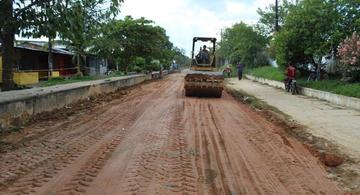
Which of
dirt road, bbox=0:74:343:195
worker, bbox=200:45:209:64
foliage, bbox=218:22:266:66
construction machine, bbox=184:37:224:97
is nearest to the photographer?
dirt road, bbox=0:74:343:195

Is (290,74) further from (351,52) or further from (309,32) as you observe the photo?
(351,52)

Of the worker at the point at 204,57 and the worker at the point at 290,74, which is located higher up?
the worker at the point at 204,57

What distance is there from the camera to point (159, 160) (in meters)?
8.55

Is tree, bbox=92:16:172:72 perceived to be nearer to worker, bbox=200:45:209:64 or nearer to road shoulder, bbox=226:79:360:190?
worker, bbox=200:45:209:64

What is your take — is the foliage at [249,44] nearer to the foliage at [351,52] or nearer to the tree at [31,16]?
the foliage at [351,52]

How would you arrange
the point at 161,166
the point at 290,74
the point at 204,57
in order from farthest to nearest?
the point at 290,74 → the point at 204,57 → the point at 161,166

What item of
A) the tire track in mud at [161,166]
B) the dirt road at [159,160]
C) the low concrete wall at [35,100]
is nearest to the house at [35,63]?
the low concrete wall at [35,100]

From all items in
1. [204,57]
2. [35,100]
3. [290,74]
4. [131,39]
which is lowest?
[35,100]

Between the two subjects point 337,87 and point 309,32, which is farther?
point 309,32

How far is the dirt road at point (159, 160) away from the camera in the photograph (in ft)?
22.8

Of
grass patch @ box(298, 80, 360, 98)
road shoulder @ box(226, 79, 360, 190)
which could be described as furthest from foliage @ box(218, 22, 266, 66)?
road shoulder @ box(226, 79, 360, 190)

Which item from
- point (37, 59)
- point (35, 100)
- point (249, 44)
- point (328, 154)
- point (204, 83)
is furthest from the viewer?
point (249, 44)

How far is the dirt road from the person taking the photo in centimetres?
695

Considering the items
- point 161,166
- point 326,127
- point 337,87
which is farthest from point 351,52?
point 161,166
